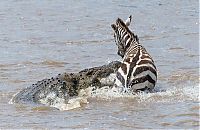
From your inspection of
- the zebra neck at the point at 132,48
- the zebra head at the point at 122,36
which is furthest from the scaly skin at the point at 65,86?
the zebra head at the point at 122,36

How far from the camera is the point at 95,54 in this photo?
42.1 ft

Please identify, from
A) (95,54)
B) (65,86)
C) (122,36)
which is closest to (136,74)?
(65,86)

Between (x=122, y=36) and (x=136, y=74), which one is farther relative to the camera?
(x=122, y=36)

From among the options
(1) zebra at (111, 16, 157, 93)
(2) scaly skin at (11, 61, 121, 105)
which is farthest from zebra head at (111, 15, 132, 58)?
(1) zebra at (111, 16, 157, 93)

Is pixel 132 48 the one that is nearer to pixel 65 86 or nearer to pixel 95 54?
pixel 65 86

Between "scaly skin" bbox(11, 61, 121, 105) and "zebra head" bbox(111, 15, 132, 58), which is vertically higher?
"zebra head" bbox(111, 15, 132, 58)

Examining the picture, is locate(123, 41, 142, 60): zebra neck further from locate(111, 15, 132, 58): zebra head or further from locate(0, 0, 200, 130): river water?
locate(0, 0, 200, 130): river water

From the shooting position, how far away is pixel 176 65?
443 inches

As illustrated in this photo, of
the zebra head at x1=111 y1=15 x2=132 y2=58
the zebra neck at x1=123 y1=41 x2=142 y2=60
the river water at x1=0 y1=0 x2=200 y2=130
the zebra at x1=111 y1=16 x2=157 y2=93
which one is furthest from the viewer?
the zebra head at x1=111 y1=15 x2=132 y2=58

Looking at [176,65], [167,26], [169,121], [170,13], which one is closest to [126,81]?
[169,121]

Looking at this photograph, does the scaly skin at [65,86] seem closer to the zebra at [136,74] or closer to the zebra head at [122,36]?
the zebra at [136,74]

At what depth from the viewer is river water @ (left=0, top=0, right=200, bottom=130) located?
25.0 ft

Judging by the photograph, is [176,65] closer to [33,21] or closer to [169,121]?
[169,121]

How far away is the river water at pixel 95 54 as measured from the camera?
762 centimetres
